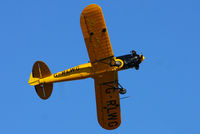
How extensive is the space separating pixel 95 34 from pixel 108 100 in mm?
4950

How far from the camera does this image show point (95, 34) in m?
17.6

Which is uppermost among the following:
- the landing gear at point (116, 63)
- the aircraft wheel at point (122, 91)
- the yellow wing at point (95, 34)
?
the yellow wing at point (95, 34)

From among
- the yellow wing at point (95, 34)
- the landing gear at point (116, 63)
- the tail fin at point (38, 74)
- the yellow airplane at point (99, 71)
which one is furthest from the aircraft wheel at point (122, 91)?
the tail fin at point (38, 74)

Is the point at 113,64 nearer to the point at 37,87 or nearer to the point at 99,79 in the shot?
the point at 99,79

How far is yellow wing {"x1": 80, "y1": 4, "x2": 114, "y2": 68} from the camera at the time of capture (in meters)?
16.9

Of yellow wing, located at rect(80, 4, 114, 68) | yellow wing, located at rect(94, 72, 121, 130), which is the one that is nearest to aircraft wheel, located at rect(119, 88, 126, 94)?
yellow wing, located at rect(94, 72, 121, 130)

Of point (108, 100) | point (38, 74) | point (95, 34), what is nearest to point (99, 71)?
point (95, 34)

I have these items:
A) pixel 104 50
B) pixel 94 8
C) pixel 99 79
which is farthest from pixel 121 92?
pixel 94 8

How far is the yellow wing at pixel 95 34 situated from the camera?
55.6 ft

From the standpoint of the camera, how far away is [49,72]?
19.9 m

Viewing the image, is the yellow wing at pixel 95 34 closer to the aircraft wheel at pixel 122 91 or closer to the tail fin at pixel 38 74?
the aircraft wheel at pixel 122 91

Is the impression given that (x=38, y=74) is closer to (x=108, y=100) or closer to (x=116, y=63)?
(x=108, y=100)

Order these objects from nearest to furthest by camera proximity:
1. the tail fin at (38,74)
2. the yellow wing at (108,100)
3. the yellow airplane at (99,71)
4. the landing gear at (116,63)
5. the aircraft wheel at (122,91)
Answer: the yellow airplane at (99,71), the landing gear at (116,63), the aircraft wheel at (122,91), the yellow wing at (108,100), the tail fin at (38,74)

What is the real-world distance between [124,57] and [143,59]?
3.77 ft
